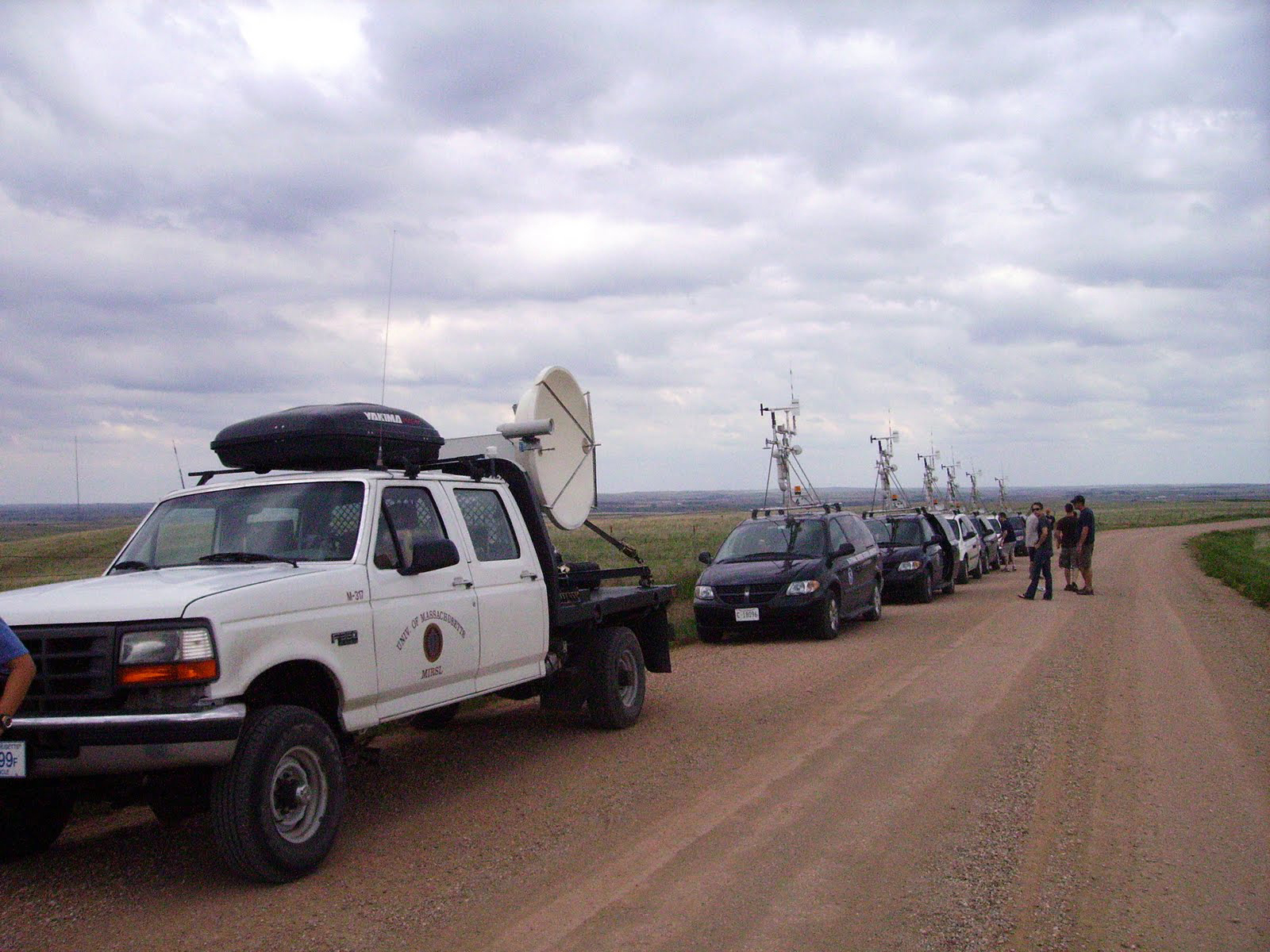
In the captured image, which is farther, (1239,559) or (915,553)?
(1239,559)

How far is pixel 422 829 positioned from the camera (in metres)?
5.83

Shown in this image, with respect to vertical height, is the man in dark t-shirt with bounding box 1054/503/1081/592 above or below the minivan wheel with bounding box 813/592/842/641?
above

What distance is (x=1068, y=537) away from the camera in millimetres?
19781

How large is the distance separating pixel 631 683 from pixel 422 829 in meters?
3.04

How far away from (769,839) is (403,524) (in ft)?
8.81

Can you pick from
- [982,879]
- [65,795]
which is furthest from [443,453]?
[982,879]

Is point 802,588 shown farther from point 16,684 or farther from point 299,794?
point 16,684

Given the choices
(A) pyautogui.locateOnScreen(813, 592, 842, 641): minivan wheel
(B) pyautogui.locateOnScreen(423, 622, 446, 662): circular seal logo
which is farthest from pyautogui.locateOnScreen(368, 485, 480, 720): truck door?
(A) pyautogui.locateOnScreen(813, 592, 842, 641): minivan wheel

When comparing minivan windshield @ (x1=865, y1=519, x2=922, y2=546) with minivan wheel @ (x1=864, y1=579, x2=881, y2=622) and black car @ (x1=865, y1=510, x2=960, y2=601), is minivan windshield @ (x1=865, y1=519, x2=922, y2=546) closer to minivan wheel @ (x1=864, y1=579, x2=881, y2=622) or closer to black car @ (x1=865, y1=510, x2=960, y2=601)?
black car @ (x1=865, y1=510, x2=960, y2=601)

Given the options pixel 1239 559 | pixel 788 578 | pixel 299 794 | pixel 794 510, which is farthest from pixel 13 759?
pixel 1239 559

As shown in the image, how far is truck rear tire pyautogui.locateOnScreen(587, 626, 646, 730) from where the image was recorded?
8141 mm

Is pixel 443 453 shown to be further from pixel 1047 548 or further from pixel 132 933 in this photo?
pixel 1047 548

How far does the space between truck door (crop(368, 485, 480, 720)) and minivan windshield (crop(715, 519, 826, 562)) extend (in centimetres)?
890

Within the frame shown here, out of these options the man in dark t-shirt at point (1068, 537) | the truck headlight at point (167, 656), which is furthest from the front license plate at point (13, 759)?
the man in dark t-shirt at point (1068, 537)
